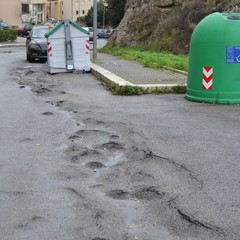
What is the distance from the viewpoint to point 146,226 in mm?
4297

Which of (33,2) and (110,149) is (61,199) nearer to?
(110,149)

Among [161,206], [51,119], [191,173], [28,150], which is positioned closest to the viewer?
[161,206]

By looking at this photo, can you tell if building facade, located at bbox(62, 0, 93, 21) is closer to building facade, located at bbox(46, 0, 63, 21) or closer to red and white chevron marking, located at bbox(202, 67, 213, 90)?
building facade, located at bbox(46, 0, 63, 21)

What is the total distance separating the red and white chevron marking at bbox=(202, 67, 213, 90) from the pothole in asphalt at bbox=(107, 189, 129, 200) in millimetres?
5462

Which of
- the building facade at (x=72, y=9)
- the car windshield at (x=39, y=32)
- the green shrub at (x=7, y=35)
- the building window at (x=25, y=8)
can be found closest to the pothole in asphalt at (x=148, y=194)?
the car windshield at (x=39, y=32)

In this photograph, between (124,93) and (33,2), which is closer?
(124,93)

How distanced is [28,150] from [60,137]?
2.74ft

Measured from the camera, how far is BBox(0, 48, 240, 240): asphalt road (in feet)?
14.2

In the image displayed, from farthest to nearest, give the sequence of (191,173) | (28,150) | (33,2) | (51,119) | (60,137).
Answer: (33,2)
(51,119)
(60,137)
(28,150)
(191,173)

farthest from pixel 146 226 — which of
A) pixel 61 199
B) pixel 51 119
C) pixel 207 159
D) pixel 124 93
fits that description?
pixel 124 93

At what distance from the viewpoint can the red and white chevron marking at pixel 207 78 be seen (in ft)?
33.0

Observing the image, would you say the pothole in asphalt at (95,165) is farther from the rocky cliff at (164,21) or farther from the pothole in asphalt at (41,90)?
the rocky cliff at (164,21)

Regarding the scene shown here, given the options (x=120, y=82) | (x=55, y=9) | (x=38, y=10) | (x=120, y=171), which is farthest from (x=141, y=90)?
(x=55, y=9)

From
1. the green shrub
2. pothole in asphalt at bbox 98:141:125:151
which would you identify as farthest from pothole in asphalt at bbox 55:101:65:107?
the green shrub
